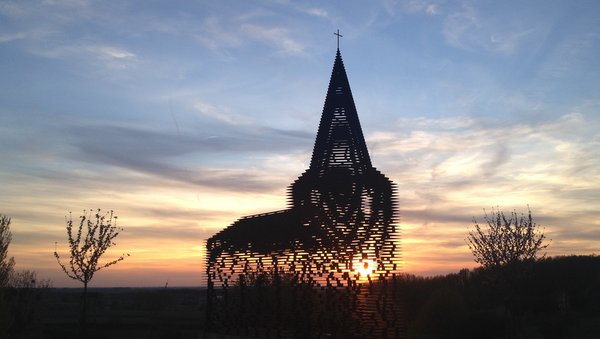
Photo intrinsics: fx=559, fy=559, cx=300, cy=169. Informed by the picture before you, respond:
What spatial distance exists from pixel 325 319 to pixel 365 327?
3.14 ft

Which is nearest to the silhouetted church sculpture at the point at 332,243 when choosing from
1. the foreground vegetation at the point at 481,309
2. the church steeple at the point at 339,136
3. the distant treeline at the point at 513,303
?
the church steeple at the point at 339,136

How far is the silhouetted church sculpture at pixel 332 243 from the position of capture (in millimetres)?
12203

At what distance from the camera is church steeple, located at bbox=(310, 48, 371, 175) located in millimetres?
13859

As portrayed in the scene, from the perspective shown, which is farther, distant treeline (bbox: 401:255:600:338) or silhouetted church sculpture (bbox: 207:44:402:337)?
distant treeline (bbox: 401:255:600:338)

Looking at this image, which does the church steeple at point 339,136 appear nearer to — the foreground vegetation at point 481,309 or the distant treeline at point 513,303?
the foreground vegetation at point 481,309

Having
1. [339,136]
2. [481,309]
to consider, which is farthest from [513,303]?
[339,136]

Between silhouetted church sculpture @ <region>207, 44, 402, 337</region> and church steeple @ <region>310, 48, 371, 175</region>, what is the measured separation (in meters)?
0.02

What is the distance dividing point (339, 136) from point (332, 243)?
2.89 meters

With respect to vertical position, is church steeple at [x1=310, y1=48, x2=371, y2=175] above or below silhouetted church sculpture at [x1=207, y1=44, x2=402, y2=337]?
above

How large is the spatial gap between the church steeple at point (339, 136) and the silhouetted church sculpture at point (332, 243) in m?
0.02

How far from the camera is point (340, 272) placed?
1245 cm

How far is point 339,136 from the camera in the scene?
14.0 metres

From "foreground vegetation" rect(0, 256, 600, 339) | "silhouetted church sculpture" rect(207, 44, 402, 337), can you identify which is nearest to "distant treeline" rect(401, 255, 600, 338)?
"foreground vegetation" rect(0, 256, 600, 339)

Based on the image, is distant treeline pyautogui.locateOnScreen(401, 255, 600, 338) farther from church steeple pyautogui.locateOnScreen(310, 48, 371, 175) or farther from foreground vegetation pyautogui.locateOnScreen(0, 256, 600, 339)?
church steeple pyautogui.locateOnScreen(310, 48, 371, 175)
